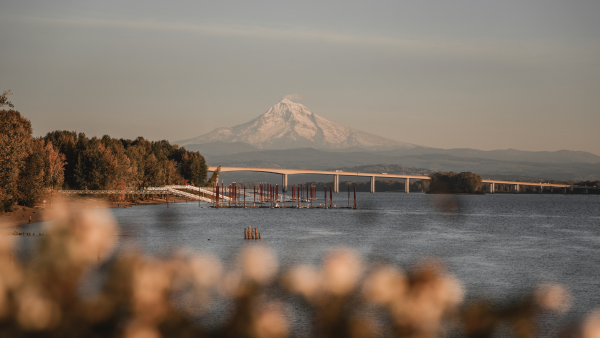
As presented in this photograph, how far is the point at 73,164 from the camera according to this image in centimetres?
11975

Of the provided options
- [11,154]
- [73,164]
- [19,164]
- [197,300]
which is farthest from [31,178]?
[197,300]

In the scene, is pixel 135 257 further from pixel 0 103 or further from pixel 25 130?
pixel 25 130

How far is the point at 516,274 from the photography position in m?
39.0

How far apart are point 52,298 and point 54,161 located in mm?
101171

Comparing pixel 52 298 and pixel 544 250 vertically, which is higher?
pixel 52 298

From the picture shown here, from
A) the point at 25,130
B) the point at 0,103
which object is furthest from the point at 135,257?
the point at 25,130

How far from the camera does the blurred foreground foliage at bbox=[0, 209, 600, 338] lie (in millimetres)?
4645

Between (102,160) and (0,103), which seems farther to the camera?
(102,160)

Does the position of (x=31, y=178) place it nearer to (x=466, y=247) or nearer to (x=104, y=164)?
(x=104, y=164)

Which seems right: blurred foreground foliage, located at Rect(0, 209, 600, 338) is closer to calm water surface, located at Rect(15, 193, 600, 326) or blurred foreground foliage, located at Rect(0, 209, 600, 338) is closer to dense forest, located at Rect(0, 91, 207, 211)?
calm water surface, located at Rect(15, 193, 600, 326)

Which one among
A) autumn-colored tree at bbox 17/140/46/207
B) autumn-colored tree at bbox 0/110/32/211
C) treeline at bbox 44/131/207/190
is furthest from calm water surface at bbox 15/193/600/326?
treeline at bbox 44/131/207/190

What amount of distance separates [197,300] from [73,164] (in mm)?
122549

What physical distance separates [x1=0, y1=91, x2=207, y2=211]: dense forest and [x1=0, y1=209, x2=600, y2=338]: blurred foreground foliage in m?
63.3

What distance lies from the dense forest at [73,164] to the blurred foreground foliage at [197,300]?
208ft
